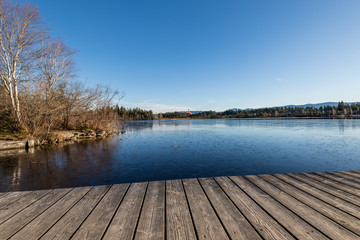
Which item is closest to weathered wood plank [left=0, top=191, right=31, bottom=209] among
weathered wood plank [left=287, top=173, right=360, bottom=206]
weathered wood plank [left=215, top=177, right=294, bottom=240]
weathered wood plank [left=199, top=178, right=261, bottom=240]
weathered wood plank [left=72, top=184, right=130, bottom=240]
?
weathered wood plank [left=72, top=184, right=130, bottom=240]

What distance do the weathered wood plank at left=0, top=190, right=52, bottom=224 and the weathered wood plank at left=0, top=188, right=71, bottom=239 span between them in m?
0.09

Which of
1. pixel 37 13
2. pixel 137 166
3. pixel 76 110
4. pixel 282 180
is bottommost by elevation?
pixel 137 166

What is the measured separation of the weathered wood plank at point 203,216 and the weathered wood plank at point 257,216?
0.42 metres

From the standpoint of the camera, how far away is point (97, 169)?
273 inches

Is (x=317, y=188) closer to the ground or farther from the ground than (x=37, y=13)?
closer to the ground

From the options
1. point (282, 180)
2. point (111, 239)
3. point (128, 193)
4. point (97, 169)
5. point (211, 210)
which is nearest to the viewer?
point (111, 239)

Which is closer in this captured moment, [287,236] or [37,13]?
[287,236]

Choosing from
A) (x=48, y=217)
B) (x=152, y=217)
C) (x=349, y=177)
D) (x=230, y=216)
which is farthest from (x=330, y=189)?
(x=48, y=217)

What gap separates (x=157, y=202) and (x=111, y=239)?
89 centimetres

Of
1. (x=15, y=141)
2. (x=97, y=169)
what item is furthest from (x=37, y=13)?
(x=97, y=169)

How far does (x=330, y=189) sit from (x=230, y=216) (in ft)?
7.32

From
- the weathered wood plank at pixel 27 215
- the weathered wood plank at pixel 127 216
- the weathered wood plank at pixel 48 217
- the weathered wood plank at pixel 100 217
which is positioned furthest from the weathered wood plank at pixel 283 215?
the weathered wood plank at pixel 27 215

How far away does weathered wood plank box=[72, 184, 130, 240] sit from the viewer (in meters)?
1.77

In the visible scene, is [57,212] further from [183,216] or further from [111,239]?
[183,216]
